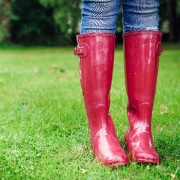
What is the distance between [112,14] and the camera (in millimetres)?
1156

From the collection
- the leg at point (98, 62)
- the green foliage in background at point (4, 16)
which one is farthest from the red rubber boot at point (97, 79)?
the green foliage in background at point (4, 16)

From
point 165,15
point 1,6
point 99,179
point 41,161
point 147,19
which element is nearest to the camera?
point 99,179

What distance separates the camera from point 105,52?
3.73 feet

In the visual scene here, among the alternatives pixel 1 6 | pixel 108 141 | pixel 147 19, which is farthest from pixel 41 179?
pixel 1 6

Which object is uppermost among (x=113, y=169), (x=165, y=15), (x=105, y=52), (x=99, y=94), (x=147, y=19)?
(x=165, y=15)

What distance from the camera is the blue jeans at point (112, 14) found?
3.70ft

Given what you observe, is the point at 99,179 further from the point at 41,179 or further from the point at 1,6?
the point at 1,6

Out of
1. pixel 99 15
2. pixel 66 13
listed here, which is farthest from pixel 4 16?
Answer: pixel 99 15

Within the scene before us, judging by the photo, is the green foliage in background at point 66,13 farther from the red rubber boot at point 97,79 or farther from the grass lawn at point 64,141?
the red rubber boot at point 97,79

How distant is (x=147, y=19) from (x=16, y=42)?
15624mm

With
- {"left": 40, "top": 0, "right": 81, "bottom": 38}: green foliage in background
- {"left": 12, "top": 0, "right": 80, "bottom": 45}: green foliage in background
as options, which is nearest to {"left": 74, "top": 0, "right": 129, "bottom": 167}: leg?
{"left": 40, "top": 0, "right": 81, "bottom": 38}: green foliage in background

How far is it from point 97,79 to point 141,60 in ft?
0.81

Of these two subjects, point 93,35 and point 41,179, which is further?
point 93,35

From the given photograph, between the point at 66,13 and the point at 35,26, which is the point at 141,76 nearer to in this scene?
the point at 66,13
